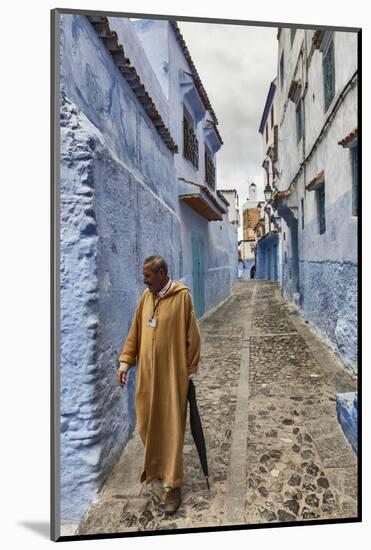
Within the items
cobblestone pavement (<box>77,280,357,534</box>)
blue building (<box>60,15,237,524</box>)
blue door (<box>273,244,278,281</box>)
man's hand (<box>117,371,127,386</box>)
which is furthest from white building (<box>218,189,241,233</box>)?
man's hand (<box>117,371,127,386</box>)

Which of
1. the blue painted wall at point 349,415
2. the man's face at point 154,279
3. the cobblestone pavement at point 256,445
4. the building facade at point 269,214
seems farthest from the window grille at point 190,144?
the blue painted wall at point 349,415

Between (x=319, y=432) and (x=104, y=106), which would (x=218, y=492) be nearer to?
(x=319, y=432)

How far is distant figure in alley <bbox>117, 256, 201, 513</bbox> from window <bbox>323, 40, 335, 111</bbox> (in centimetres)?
153

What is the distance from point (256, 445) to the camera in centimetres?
235

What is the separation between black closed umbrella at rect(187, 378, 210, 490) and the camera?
2.20 metres

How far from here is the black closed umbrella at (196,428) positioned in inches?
86.7

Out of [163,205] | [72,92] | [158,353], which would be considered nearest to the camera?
[72,92]

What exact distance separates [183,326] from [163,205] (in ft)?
2.94

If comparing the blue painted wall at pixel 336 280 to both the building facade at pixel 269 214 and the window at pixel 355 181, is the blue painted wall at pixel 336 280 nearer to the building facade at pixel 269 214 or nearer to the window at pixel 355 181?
the window at pixel 355 181

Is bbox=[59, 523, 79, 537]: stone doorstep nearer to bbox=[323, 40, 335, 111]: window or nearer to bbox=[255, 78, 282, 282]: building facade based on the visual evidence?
bbox=[255, 78, 282, 282]: building facade

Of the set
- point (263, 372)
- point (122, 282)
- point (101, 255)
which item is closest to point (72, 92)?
point (101, 255)

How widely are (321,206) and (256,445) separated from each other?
5.15 feet

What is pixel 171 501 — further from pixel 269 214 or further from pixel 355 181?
pixel 355 181

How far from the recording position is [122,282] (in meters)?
2.22
